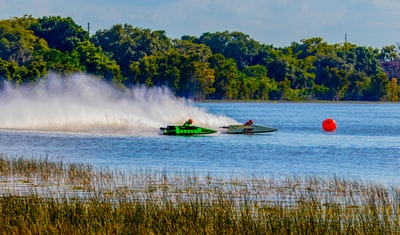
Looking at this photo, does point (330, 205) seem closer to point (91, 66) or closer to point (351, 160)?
point (351, 160)

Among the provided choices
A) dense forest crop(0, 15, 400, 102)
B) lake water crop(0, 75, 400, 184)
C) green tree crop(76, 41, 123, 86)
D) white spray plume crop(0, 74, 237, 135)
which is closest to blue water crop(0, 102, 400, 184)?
lake water crop(0, 75, 400, 184)

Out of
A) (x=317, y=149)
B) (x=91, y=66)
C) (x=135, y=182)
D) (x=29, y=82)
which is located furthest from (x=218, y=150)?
(x=91, y=66)

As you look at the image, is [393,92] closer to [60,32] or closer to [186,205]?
[60,32]

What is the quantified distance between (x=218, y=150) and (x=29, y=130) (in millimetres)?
19328

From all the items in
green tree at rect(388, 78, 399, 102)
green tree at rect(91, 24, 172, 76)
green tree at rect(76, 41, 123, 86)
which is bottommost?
green tree at rect(388, 78, 399, 102)

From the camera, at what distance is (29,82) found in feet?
375

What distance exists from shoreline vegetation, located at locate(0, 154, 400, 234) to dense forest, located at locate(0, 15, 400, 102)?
8840 centimetres

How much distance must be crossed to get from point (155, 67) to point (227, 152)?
110752 millimetres

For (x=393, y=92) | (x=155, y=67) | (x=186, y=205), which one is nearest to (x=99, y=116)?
(x=186, y=205)

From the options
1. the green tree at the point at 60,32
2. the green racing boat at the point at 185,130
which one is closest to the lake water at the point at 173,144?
the green racing boat at the point at 185,130

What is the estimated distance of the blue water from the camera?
35.3 meters

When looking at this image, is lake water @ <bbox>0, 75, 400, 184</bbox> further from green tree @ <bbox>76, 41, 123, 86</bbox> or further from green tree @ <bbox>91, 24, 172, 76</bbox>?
green tree @ <bbox>91, 24, 172, 76</bbox>

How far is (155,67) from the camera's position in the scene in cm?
15412

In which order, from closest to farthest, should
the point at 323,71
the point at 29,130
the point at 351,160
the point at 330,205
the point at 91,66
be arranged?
the point at 330,205, the point at 351,160, the point at 29,130, the point at 91,66, the point at 323,71
